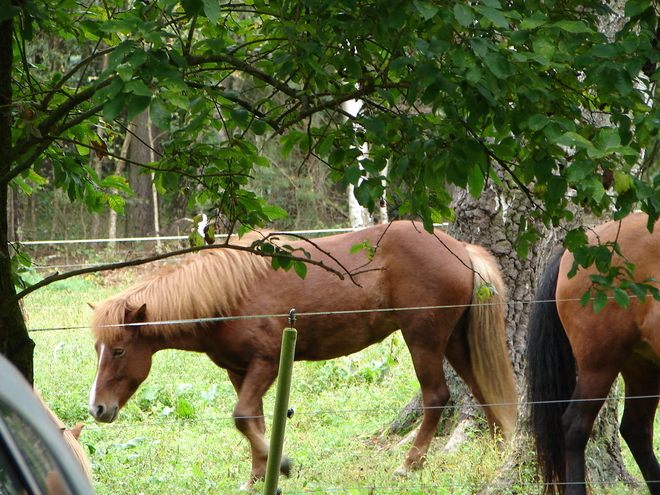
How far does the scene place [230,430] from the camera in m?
5.88

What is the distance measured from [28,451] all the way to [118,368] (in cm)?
417

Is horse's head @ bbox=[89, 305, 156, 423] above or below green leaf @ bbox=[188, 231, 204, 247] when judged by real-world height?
below

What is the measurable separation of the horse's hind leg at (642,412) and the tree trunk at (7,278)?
3.17 metres

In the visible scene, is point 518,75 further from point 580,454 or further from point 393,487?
point 393,487

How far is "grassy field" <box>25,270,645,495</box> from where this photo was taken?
445 centimetres

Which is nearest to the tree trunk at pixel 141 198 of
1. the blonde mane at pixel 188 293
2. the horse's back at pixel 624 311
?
the blonde mane at pixel 188 293

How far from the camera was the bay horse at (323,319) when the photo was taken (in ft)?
16.1

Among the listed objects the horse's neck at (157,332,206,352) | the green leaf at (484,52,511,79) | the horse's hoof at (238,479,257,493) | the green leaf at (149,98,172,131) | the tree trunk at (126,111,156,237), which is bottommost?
the horse's hoof at (238,479,257,493)

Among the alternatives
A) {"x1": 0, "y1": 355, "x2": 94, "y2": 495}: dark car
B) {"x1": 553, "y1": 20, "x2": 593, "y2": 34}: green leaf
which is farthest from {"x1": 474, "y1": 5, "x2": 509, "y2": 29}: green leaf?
{"x1": 0, "y1": 355, "x2": 94, "y2": 495}: dark car

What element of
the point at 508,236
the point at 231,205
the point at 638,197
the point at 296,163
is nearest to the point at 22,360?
the point at 231,205

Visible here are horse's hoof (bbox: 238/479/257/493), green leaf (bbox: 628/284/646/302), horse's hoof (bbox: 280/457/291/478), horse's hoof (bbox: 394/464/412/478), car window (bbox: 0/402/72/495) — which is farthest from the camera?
horse's hoof (bbox: 394/464/412/478)

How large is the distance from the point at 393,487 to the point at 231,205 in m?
2.11

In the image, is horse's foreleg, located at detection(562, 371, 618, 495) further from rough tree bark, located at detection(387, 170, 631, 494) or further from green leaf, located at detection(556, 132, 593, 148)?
green leaf, located at detection(556, 132, 593, 148)

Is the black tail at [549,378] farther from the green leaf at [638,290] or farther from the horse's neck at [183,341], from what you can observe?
the horse's neck at [183,341]
